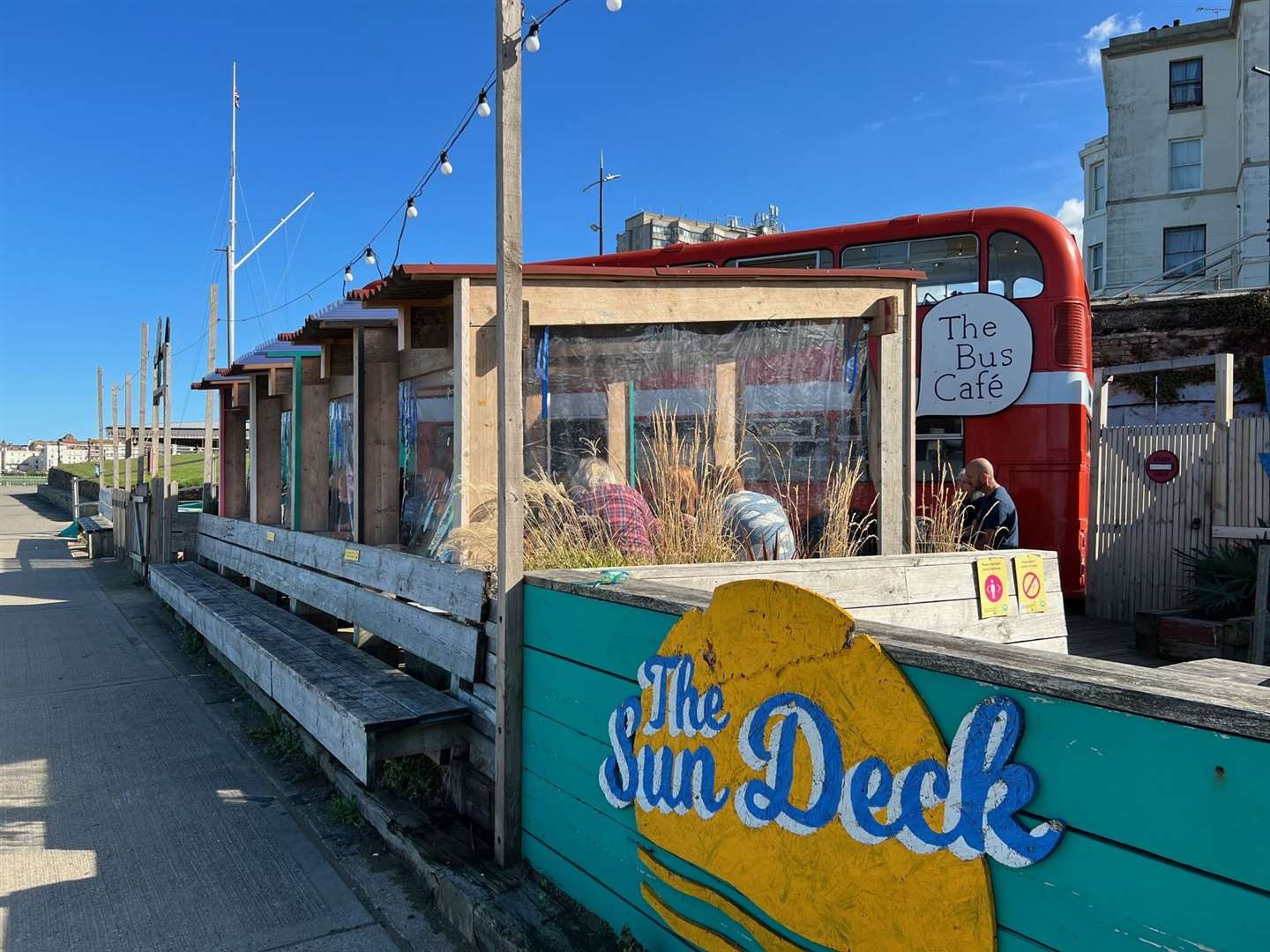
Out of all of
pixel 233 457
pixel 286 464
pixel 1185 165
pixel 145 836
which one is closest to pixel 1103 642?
pixel 145 836

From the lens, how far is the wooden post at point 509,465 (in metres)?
3.80

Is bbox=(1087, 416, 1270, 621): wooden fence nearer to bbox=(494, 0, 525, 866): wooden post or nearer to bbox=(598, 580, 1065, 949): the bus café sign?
bbox=(494, 0, 525, 866): wooden post

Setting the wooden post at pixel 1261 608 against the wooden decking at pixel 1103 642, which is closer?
the wooden post at pixel 1261 608

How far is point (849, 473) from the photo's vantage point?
18.6 ft

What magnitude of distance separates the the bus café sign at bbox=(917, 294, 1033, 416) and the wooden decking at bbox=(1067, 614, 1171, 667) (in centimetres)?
232

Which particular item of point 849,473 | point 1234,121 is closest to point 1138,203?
point 1234,121

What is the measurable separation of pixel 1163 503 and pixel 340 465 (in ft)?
27.0

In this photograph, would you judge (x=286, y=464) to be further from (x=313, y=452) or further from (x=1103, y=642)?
(x=1103, y=642)

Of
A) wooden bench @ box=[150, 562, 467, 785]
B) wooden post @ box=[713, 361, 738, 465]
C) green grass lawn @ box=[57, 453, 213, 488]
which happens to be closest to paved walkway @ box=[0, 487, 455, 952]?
wooden bench @ box=[150, 562, 467, 785]

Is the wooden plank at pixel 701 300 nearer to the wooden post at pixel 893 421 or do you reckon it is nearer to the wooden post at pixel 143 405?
the wooden post at pixel 893 421

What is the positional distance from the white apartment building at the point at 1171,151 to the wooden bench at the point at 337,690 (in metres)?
27.1

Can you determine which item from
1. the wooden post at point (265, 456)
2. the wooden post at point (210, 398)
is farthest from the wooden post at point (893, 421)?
the wooden post at point (210, 398)

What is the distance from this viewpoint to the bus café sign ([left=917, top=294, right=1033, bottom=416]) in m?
9.04

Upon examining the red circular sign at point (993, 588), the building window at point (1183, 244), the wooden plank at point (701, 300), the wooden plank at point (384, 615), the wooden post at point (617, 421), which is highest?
the building window at point (1183, 244)
